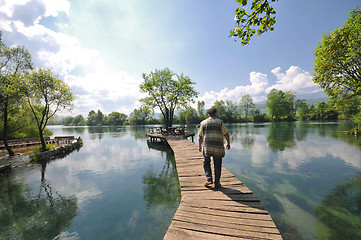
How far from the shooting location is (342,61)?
392 inches

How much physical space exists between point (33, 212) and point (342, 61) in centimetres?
2073

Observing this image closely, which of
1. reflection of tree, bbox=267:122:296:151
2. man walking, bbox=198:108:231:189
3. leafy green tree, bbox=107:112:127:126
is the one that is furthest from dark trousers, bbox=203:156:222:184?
leafy green tree, bbox=107:112:127:126

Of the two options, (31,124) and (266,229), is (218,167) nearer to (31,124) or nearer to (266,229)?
(266,229)

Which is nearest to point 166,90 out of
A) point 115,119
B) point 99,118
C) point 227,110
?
point 227,110

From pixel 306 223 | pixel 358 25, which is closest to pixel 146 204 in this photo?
pixel 306 223

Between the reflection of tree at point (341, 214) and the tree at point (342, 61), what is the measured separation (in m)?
7.18

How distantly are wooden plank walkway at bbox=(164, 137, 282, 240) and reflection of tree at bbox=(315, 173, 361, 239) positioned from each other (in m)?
2.79

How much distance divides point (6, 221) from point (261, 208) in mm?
9354

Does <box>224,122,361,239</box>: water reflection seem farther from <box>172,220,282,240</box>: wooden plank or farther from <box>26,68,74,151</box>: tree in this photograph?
<box>26,68,74,151</box>: tree

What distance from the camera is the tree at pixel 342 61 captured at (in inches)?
371

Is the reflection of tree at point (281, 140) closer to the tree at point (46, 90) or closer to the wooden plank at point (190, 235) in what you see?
the wooden plank at point (190, 235)

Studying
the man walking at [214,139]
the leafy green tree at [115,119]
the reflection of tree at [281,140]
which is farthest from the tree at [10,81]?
the leafy green tree at [115,119]

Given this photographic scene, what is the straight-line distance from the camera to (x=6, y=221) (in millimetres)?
5309

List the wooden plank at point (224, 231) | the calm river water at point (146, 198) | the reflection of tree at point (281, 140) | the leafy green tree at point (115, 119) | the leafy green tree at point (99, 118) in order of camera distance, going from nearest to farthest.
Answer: the wooden plank at point (224, 231)
the calm river water at point (146, 198)
the reflection of tree at point (281, 140)
the leafy green tree at point (115, 119)
the leafy green tree at point (99, 118)
